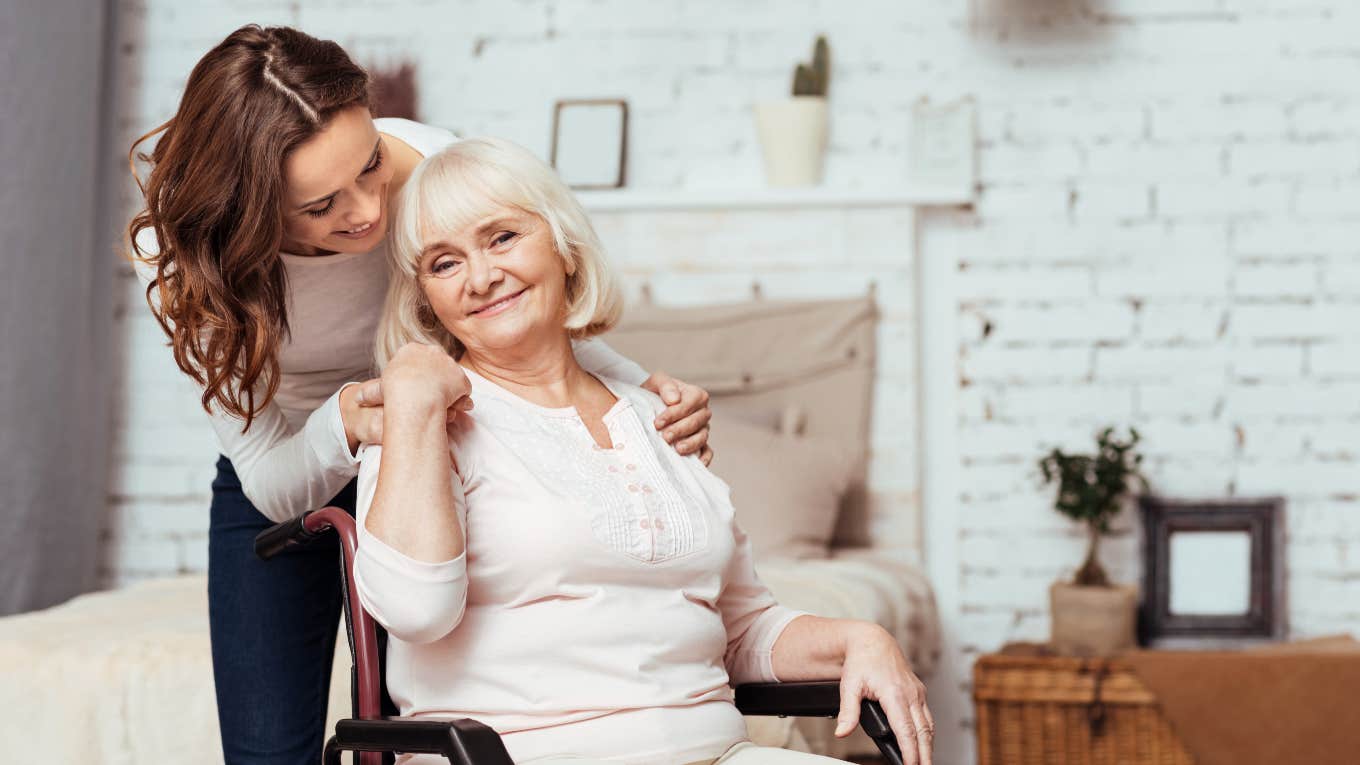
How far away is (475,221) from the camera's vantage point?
5.05ft

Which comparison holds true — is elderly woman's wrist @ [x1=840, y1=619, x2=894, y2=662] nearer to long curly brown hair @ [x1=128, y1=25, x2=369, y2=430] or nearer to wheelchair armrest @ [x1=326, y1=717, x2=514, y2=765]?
wheelchair armrest @ [x1=326, y1=717, x2=514, y2=765]

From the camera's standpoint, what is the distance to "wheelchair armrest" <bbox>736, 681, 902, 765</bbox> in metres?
1.49

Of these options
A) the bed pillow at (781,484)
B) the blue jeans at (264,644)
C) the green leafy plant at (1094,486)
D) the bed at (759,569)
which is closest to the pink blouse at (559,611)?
the blue jeans at (264,644)

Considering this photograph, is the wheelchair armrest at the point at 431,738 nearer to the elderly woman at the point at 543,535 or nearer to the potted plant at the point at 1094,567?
the elderly woman at the point at 543,535

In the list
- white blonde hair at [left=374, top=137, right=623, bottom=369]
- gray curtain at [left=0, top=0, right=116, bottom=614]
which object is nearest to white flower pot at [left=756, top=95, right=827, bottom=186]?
gray curtain at [left=0, top=0, right=116, bottom=614]

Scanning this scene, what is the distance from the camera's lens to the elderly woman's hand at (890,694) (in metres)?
1.48

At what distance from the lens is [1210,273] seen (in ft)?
11.5

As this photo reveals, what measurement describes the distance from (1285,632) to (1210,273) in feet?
2.98

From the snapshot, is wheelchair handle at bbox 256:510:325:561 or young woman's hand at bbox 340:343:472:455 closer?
young woman's hand at bbox 340:343:472:455

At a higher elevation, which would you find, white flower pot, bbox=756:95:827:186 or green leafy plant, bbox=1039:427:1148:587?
white flower pot, bbox=756:95:827:186

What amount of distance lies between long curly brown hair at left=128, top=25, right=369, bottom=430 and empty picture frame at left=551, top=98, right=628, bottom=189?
7.00 ft

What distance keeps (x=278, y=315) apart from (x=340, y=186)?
0.18 m

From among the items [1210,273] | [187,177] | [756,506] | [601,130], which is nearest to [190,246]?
[187,177]

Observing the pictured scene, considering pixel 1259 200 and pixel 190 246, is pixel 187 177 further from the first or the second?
pixel 1259 200
